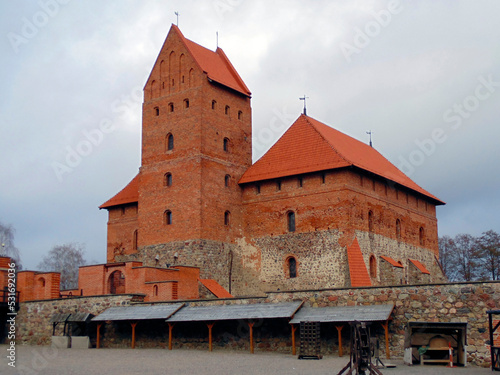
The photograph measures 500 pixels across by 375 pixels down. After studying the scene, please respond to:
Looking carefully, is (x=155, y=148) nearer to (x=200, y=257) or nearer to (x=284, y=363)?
(x=200, y=257)

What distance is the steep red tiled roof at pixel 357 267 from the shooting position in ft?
92.7

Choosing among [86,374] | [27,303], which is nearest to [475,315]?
[86,374]

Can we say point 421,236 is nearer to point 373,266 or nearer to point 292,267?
point 373,266

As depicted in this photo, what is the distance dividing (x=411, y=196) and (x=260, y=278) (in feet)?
34.0

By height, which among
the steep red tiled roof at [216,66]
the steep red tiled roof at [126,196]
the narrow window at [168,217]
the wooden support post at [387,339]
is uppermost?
the steep red tiled roof at [216,66]

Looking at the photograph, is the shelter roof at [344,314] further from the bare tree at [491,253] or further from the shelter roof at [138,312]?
the bare tree at [491,253]

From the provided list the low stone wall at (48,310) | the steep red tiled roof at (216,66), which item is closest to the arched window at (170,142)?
the steep red tiled roof at (216,66)

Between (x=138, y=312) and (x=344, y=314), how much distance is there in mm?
8353

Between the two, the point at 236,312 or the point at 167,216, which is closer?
the point at 236,312

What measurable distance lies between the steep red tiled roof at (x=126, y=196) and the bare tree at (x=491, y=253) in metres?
28.2

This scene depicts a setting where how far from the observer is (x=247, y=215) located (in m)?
33.2

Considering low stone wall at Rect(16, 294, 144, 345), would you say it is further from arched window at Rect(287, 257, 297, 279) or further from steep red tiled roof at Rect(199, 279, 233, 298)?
arched window at Rect(287, 257, 297, 279)

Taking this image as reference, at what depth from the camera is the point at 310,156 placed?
31.8 m

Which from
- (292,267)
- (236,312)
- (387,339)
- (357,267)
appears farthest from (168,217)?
(387,339)
